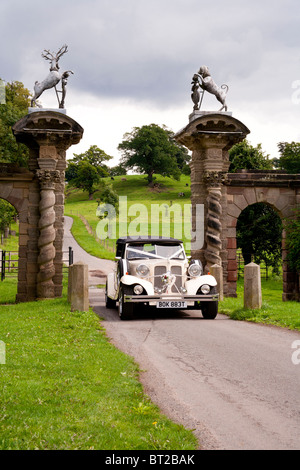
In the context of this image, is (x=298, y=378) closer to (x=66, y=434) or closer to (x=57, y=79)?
(x=66, y=434)

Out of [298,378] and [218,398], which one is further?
[298,378]

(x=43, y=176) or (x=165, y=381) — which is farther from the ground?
(x=43, y=176)

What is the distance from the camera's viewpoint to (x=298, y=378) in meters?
6.32

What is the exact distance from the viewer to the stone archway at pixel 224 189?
61.2 ft

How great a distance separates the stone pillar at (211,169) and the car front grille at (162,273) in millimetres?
5727

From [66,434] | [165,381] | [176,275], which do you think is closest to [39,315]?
[176,275]

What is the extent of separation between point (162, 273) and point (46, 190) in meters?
7.37

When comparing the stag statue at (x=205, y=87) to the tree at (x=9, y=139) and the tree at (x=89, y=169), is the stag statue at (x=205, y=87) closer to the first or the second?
the tree at (x=9, y=139)

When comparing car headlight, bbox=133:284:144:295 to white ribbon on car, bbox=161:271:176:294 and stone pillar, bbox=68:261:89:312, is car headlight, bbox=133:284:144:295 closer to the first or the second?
white ribbon on car, bbox=161:271:176:294

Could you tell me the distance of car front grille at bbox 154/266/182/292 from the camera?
12.7m

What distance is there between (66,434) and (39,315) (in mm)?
8254

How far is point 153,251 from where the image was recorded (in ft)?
44.4

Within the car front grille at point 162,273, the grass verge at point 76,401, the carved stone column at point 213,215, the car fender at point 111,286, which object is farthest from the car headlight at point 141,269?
the carved stone column at point 213,215

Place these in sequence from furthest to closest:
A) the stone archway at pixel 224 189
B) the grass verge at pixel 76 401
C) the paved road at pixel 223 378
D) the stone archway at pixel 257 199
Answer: the stone archway at pixel 257 199
the stone archway at pixel 224 189
the paved road at pixel 223 378
the grass verge at pixel 76 401
